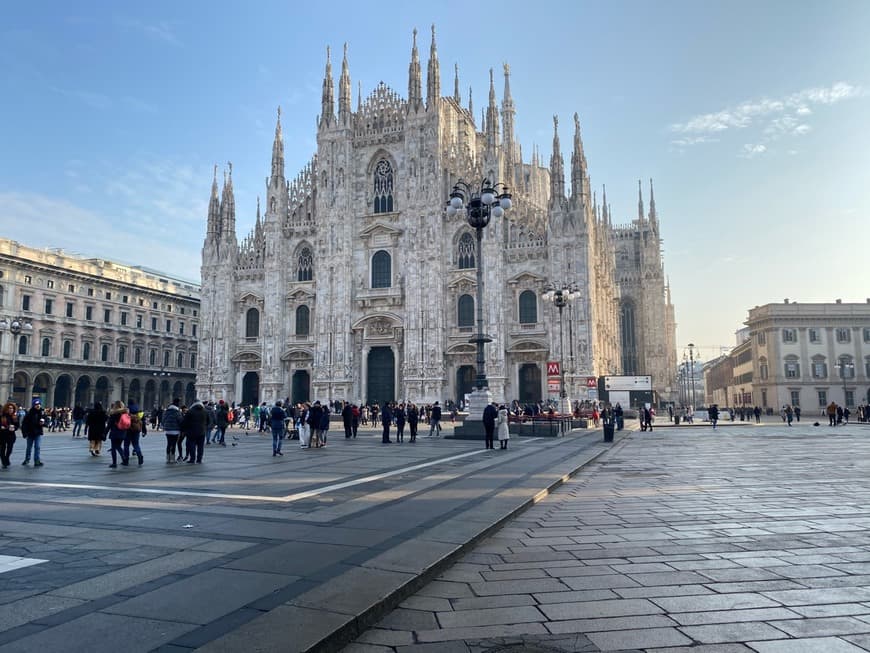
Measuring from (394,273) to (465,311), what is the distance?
580 cm

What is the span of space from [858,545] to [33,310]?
5518 cm

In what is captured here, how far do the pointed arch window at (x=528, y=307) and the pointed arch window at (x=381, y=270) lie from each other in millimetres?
9469

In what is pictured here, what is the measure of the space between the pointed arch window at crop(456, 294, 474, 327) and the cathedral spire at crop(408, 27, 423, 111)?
1367cm

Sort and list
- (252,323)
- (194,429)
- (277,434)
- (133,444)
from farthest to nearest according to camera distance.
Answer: (252,323), (277,434), (194,429), (133,444)

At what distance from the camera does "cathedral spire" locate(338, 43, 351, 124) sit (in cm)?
4550

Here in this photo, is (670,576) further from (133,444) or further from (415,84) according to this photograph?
(415,84)

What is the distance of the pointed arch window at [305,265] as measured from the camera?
4631cm

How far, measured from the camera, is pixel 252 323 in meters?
47.4

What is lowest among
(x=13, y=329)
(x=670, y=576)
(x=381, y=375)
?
(x=670, y=576)

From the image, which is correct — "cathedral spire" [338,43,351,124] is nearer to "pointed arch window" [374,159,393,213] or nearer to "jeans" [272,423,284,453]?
"pointed arch window" [374,159,393,213]

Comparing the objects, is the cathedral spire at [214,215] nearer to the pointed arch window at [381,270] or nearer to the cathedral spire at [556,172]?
the pointed arch window at [381,270]

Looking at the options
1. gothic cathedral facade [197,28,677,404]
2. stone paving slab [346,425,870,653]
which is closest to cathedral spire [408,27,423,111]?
gothic cathedral facade [197,28,677,404]

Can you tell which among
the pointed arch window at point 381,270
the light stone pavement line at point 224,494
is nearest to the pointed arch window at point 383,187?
the pointed arch window at point 381,270

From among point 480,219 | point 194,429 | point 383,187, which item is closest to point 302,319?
point 383,187
